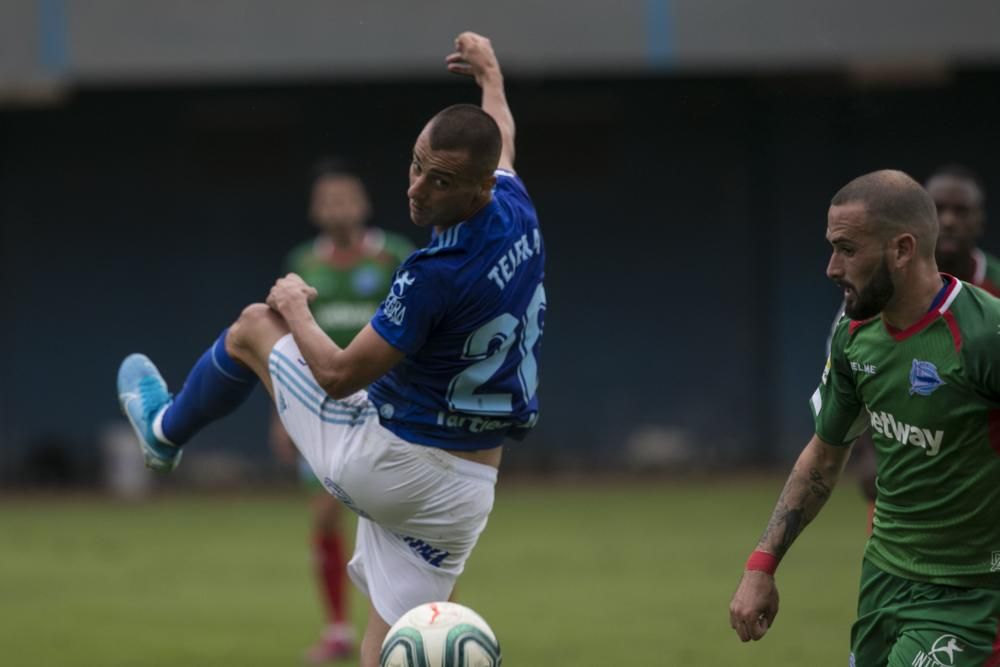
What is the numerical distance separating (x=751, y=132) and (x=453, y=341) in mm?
13585

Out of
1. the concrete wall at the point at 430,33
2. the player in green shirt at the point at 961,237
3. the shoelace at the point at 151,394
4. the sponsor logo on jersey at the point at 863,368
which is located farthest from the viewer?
the concrete wall at the point at 430,33

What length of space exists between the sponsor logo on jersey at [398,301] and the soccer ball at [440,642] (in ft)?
3.44

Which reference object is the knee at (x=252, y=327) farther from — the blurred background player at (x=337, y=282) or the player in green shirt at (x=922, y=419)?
the blurred background player at (x=337, y=282)

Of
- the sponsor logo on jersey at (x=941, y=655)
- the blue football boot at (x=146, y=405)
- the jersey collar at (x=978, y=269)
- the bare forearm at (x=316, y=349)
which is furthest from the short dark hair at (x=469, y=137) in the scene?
the jersey collar at (x=978, y=269)

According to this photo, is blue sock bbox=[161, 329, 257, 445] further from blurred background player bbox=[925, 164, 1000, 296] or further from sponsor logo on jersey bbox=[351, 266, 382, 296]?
sponsor logo on jersey bbox=[351, 266, 382, 296]

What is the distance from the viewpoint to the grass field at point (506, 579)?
9.28 m

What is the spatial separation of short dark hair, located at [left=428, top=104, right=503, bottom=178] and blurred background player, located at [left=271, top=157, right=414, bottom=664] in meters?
4.23

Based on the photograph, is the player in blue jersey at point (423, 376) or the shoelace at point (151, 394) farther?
the shoelace at point (151, 394)

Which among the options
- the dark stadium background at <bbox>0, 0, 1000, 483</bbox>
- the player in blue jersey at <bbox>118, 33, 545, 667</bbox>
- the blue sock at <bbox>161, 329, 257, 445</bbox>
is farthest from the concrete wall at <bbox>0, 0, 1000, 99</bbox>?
the blue sock at <bbox>161, 329, 257, 445</bbox>

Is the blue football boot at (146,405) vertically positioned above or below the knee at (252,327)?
below

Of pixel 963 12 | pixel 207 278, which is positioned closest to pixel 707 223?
pixel 963 12

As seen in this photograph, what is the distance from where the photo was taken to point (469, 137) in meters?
5.64

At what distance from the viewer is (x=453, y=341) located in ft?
19.1

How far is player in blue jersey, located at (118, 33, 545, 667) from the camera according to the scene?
223 inches
